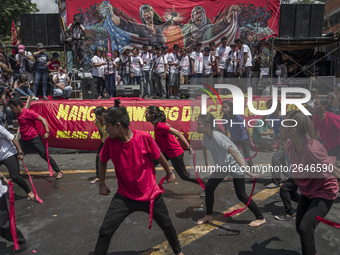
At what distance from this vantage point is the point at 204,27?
636 inches

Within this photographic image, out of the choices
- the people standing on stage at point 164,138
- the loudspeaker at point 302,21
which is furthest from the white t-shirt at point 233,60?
the people standing on stage at point 164,138

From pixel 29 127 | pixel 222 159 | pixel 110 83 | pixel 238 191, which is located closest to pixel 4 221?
pixel 222 159

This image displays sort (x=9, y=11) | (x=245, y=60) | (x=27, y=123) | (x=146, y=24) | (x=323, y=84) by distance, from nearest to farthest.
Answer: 1. (x=27, y=123)
2. (x=245, y=60)
3. (x=323, y=84)
4. (x=146, y=24)
5. (x=9, y=11)

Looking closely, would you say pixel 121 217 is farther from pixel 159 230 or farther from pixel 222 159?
pixel 222 159

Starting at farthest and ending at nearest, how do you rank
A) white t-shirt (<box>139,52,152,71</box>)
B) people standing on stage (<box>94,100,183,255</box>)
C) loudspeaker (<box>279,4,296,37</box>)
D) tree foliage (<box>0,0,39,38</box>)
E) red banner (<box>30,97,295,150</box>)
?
tree foliage (<box>0,0,39,38</box>), loudspeaker (<box>279,4,296,37</box>), white t-shirt (<box>139,52,152,71</box>), red banner (<box>30,97,295,150</box>), people standing on stage (<box>94,100,183,255</box>)

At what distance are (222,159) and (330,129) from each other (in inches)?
117

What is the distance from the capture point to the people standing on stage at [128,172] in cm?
304

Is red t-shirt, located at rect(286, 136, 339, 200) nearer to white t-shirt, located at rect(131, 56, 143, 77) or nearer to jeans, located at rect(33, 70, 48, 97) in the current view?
white t-shirt, located at rect(131, 56, 143, 77)

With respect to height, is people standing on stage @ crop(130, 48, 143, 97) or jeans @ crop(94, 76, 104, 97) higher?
people standing on stage @ crop(130, 48, 143, 97)

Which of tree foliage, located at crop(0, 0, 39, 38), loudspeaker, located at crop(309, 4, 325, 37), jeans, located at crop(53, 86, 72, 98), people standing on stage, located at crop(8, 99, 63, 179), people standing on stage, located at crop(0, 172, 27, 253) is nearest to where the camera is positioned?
people standing on stage, located at crop(0, 172, 27, 253)

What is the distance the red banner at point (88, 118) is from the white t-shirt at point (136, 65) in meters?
2.49

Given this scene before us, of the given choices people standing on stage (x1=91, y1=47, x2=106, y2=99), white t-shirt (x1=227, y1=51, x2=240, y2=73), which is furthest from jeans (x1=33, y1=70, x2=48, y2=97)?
white t-shirt (x1=227, y1=51, x2=240, y2=73)

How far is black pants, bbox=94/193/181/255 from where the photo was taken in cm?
309

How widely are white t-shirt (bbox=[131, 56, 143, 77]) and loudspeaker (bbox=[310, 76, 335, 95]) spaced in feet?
27.1
